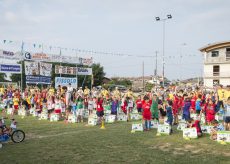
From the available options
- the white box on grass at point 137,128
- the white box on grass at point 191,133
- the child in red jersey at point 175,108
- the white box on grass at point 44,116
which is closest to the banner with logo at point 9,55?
the white box on grass at point 44,116

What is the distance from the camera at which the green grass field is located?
32.3ft

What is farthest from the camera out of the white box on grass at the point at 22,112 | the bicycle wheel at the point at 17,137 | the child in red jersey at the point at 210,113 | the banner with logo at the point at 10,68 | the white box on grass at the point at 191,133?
the banner with logo at the point at 10,68

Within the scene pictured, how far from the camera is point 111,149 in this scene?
11.3 meters

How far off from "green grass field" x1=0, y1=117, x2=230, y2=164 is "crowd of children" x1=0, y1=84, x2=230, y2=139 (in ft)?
5.16

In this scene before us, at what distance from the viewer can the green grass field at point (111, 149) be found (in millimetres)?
9859

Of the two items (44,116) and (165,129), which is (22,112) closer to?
(44,116)

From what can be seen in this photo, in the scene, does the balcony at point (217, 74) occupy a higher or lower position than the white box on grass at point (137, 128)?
higher

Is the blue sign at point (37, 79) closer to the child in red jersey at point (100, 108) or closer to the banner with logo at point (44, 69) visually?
the banner with logo at point (44, 69)

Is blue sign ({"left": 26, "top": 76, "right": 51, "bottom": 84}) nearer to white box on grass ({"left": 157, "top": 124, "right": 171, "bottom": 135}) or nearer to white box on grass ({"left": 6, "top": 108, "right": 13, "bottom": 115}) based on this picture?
white box on grass ({"left": 6, "top": 108, "right": 13, "bottom": 115})

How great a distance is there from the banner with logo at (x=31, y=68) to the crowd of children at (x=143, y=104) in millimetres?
3055

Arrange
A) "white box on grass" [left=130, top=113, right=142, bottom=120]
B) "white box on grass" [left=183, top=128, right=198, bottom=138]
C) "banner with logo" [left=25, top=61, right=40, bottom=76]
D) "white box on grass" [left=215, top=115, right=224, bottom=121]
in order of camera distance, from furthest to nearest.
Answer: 1. "banner with logo" [left=25, top=61, right=40, bottom=76]
2. "white box on grass" [left=130, top=113, right=142, bottom=120]
3. "white box on grass" [left=215, top=115, right=224, bottom=121]
4. "white box on grass" [left=183, top=128, right=198, bottom=138]

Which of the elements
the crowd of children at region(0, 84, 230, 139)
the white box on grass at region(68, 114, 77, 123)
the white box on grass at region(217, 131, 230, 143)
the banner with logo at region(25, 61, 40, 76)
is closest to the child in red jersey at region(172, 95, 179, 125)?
the crowd of children at region(0, 84, 230, 139)

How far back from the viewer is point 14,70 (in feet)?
100

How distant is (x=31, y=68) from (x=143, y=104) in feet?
56.9
